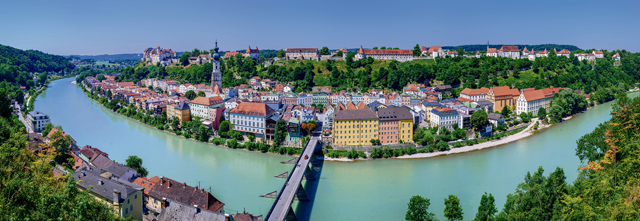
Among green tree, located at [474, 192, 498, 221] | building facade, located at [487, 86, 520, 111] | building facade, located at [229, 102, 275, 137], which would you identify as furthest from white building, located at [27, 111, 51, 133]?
building facade, located at [487, 86, 520, 111]

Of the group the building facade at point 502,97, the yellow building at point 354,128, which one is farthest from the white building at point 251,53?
the yellow building at point 354,128

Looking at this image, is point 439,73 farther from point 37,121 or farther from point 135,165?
point 37,121

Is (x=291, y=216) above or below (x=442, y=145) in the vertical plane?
below

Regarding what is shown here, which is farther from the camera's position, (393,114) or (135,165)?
(393,114)

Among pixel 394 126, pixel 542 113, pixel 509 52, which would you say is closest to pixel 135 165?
pixel 394 126

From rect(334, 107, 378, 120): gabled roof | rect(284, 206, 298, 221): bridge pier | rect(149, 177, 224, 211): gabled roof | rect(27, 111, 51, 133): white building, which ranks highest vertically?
rect(334, 107, 378, 120): gabled roof

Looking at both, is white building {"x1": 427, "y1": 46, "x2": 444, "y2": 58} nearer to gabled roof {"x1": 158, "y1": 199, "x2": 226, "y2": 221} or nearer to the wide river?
the wide river

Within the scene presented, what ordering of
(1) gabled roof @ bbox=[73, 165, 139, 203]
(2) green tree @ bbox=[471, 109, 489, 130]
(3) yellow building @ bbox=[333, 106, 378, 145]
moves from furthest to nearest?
(2) green tree @ bbox=[471, 109, 489, 130]
(3) yellow building @ bbox=[333, 106, 378, 145]
(1) gabled roof @ bbox=[73, 165, 139, 203]

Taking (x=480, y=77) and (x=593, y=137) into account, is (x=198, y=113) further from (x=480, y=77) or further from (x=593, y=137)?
(x=480, y=77)
